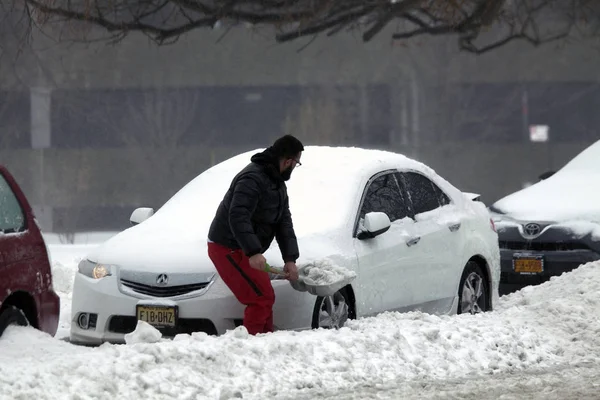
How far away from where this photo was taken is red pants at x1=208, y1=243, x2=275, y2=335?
29.5 ft

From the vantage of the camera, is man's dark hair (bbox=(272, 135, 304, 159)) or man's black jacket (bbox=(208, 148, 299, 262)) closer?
man's black jacket (bbox=(208, 148, 299, 262))

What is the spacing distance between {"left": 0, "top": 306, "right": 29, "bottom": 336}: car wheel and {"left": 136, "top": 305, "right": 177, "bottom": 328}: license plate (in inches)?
41.7

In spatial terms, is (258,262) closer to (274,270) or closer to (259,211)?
(274,270)

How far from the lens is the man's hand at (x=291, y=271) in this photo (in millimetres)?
9078

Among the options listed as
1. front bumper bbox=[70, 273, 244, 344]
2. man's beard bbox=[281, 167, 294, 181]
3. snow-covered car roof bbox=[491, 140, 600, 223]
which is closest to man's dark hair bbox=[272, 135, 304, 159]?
man's beard bbox=[281, 167, 294, 181]

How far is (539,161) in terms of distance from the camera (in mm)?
30594

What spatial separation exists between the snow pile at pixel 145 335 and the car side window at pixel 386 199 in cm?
249

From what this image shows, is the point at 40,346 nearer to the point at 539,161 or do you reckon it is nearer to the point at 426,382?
the point at 426,382

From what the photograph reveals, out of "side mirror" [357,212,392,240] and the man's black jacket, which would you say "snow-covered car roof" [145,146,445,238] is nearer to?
"side mirror" [357,212,392,240]

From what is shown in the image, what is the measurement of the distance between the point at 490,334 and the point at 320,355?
1691mm

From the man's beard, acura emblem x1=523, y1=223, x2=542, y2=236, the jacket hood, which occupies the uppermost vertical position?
the jacket hood

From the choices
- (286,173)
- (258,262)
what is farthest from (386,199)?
(258,262)

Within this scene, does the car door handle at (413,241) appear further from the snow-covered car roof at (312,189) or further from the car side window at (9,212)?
the car side window at (9,212)

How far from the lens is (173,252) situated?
955 cm
